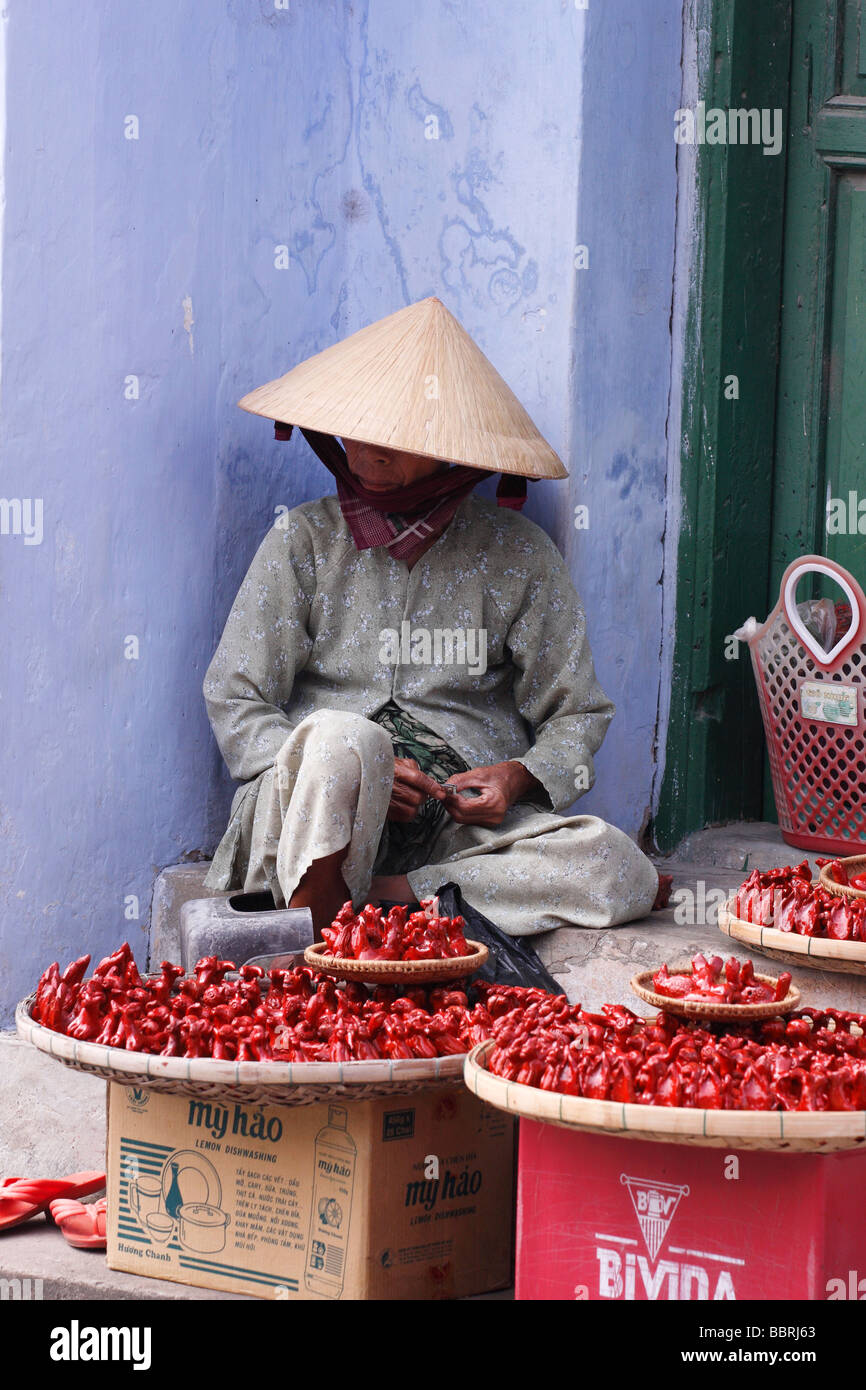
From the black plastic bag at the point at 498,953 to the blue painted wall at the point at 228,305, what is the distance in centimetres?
90

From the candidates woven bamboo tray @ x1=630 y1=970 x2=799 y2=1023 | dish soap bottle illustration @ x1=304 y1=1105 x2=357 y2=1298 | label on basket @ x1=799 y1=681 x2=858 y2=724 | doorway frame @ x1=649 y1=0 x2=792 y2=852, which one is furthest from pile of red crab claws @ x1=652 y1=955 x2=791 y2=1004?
doorway frame @ x1=649 y1=0 x2=792 y2=852

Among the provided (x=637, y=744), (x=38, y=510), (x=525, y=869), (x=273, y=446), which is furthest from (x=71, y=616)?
(x=637, y=744)

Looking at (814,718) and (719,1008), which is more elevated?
(814,718)

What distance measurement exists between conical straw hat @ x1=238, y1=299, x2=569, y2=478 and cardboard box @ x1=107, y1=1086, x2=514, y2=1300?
1.56m

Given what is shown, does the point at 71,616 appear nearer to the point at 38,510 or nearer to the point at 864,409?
the point at 38,510

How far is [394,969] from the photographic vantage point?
2.52 meters

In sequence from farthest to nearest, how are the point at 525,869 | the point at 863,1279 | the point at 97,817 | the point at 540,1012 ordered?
the point at 97,817 < the point at 525,869 < the point at 540,1012 < the point at 863,1279

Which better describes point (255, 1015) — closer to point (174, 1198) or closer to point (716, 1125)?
point (174, 1198)

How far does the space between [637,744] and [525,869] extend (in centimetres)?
79

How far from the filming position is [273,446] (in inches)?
157

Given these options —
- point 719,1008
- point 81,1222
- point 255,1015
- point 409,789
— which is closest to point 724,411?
point 409,789

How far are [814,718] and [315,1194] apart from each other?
1.78 meters

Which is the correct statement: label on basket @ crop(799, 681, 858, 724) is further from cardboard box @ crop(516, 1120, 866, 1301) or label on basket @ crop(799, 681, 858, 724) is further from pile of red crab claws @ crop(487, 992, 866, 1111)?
cardboard box @ crop(516, 1120, 866, 1301)

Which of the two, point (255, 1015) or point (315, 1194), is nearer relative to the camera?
point (315, 1194)
